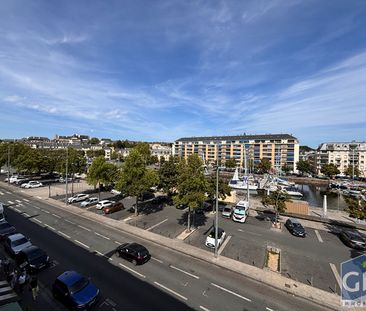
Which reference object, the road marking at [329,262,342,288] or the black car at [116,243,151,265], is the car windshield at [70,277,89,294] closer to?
the black car at [116,243,151,265]

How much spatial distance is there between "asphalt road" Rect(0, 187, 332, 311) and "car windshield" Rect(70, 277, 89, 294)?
1598mm

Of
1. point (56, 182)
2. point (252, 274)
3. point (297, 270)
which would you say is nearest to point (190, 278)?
point (252, 274)

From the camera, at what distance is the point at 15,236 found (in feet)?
67.7

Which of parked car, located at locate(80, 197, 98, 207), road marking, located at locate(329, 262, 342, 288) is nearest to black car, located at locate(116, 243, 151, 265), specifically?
road marking, located at locate(329, 262, 342, 288)

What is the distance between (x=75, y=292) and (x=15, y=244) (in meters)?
10.5

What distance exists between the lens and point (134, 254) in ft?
62.5

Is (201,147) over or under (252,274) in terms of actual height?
over

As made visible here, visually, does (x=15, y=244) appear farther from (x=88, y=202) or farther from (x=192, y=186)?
(x=88, y=202)

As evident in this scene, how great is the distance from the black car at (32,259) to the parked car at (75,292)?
3927mm

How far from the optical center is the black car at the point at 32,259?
667 inches

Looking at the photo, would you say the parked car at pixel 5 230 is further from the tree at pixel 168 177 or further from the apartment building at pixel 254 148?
the apartment building at pixel 254 148

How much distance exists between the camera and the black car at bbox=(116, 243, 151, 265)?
1886 centimetres

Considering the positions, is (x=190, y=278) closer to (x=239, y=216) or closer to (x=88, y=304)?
(x=88, y=304)

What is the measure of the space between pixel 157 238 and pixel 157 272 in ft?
22.9
